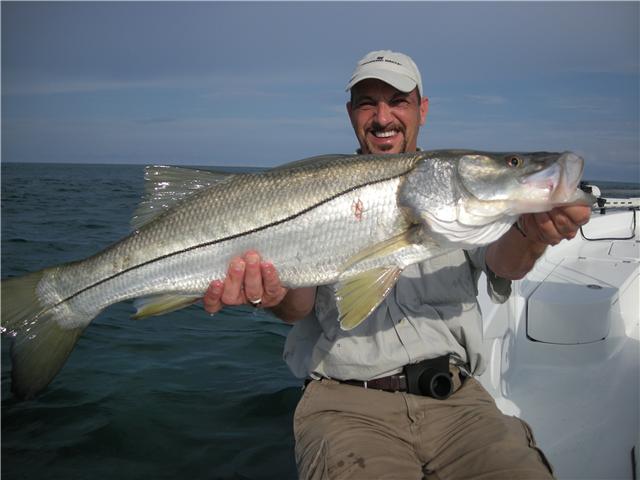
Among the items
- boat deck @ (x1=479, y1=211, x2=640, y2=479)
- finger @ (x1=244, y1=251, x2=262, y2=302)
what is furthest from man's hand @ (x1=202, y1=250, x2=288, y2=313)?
boat deck @ (x1=479, y1=211, x2=640, y2=479)

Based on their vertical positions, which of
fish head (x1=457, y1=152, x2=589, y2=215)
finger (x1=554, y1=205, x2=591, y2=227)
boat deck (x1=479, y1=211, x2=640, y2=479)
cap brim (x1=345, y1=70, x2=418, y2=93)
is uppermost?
cap brim (x1=345, y1=70, x2=418, y2=93)

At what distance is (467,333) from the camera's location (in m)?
3.12

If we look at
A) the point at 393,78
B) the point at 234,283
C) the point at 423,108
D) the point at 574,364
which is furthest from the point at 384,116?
the point at 574,364

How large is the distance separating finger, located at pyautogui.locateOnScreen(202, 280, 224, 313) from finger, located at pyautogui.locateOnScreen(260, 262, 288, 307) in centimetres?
24

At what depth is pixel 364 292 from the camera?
2.59 meters

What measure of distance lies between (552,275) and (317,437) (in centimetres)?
331

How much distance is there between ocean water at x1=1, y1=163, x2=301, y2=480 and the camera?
430 centimetres

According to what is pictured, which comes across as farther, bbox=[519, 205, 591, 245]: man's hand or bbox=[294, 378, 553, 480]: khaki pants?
bbox=[294, 378, 553, 480]: khaki pants

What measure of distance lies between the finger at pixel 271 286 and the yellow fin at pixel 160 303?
38cm

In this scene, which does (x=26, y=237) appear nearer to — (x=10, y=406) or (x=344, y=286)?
(x=10, y=406)

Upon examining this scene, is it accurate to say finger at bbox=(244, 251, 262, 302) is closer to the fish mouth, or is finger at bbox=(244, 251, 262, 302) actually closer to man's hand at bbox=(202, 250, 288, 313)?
man's hand at bbox=(202, 250, 288, 313)

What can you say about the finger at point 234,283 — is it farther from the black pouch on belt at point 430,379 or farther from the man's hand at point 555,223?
the man's hand at point 555,223

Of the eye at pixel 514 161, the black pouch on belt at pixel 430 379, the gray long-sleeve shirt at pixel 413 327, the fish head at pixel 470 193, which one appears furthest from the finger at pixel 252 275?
the eye at pixel 514 161

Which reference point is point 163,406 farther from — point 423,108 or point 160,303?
point 423,108
